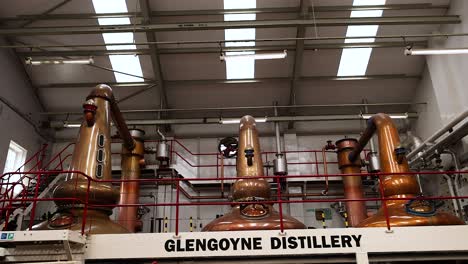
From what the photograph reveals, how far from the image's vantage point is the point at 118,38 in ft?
41.0

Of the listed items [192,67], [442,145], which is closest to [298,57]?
[192,67]

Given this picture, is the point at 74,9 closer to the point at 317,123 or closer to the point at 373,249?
the point at 317,123

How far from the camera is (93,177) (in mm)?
6695

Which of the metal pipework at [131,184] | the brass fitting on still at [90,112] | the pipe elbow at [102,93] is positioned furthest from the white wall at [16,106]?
the brass fitting on still at [90,112]

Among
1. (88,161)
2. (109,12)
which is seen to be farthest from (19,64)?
(88,161)

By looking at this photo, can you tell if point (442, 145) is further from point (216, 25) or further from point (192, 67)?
point (192, 67)

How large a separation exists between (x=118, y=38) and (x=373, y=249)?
1080 cm

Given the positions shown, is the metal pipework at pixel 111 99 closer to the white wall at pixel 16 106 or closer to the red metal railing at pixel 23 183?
the red metal railing at pixel 23 183

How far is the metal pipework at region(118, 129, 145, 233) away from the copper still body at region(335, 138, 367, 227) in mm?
6784

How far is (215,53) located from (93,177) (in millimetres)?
7682

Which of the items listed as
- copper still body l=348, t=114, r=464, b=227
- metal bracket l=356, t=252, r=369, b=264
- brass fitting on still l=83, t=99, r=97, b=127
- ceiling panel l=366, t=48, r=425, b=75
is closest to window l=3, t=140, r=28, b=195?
brass fitting on still l=83, t=99, r=97, b=127

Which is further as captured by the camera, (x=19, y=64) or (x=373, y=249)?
(x=19, y=64)

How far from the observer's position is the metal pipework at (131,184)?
1076 centimetres

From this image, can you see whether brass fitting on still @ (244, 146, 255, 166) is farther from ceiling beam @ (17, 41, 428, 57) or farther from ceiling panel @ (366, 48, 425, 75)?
ceiling panel @ (366, 48, 425, 75)
